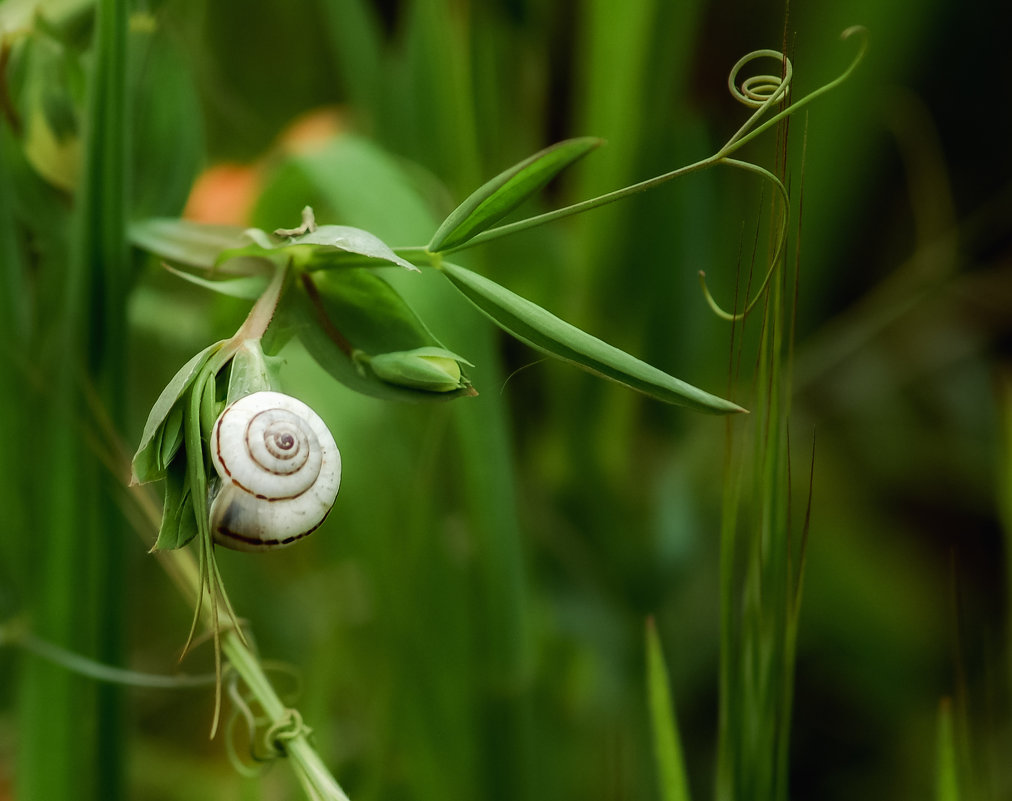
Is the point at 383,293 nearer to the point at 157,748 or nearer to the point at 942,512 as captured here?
the point at 157,748

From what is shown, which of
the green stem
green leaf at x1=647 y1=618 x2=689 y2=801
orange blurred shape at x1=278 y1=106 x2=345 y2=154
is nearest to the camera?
the green stem

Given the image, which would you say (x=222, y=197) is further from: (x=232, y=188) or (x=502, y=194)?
(x=502, y=194)

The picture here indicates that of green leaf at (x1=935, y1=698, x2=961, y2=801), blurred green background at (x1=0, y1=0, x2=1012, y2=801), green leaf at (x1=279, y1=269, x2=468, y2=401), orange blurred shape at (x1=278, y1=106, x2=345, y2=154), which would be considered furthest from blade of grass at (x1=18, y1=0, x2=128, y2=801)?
green leaf at (x1=935, y1=698, x2=961, y2=801)

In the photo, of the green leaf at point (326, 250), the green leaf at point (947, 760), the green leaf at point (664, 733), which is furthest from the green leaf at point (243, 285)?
the green leaf at point (947, 760)

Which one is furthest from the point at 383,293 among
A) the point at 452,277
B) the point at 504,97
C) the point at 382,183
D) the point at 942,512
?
the point at 942,512

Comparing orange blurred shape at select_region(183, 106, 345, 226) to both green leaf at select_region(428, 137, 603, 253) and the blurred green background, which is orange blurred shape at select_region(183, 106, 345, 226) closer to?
the blurred green background

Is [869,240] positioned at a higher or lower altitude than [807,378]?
higher

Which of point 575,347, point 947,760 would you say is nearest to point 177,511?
point 575,347
